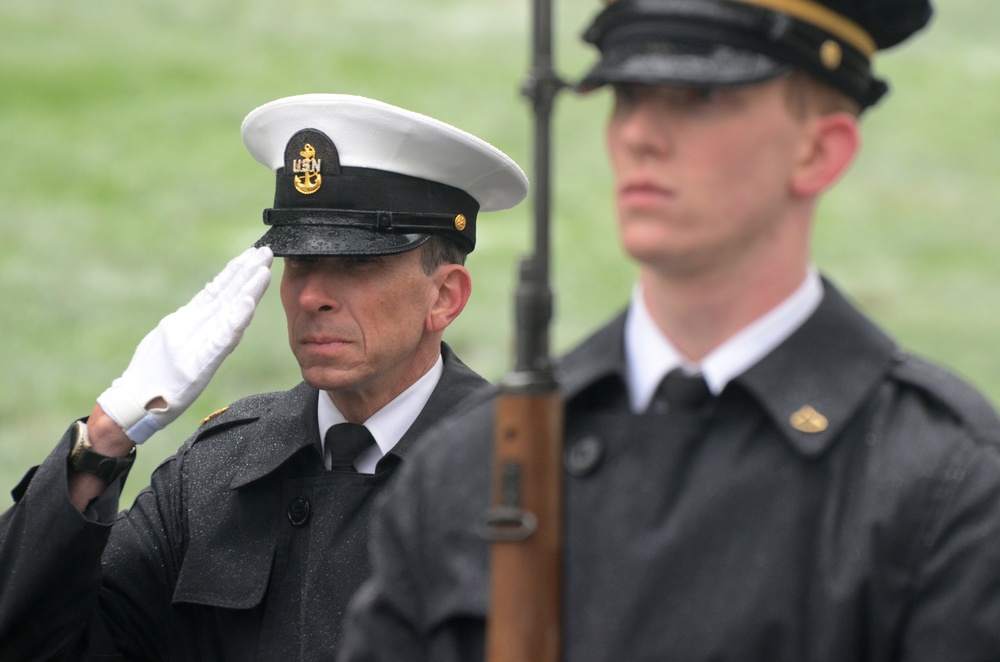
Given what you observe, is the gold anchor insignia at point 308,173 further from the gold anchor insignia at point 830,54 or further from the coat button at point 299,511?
the gold anchor insignia at point 830,54

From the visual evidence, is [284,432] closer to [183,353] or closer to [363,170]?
[183,353]

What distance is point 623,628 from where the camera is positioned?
2543 mm

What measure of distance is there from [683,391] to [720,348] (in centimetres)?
Answer: 9

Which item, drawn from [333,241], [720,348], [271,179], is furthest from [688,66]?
[271,179]

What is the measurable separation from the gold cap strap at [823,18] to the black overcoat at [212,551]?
170 centimetres

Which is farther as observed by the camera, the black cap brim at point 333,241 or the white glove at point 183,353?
the black cap brim at point 333,241

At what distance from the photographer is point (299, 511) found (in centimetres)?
401

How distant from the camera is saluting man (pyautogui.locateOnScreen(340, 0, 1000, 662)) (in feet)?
8.09

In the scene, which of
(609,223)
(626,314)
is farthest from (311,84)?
(626,314)

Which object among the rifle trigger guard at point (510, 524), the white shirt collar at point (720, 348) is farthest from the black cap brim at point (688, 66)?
the rifle trigger guard at point (510, 524)

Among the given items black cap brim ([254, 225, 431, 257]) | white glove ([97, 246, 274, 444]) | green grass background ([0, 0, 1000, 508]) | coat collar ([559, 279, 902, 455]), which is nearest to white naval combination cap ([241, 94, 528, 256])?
black cap brim ([254, 225, 431, 257])

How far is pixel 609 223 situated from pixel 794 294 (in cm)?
1604

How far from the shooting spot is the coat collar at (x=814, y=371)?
2.56m

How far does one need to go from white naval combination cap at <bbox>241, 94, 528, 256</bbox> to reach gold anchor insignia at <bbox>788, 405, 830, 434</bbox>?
169 centimetres
